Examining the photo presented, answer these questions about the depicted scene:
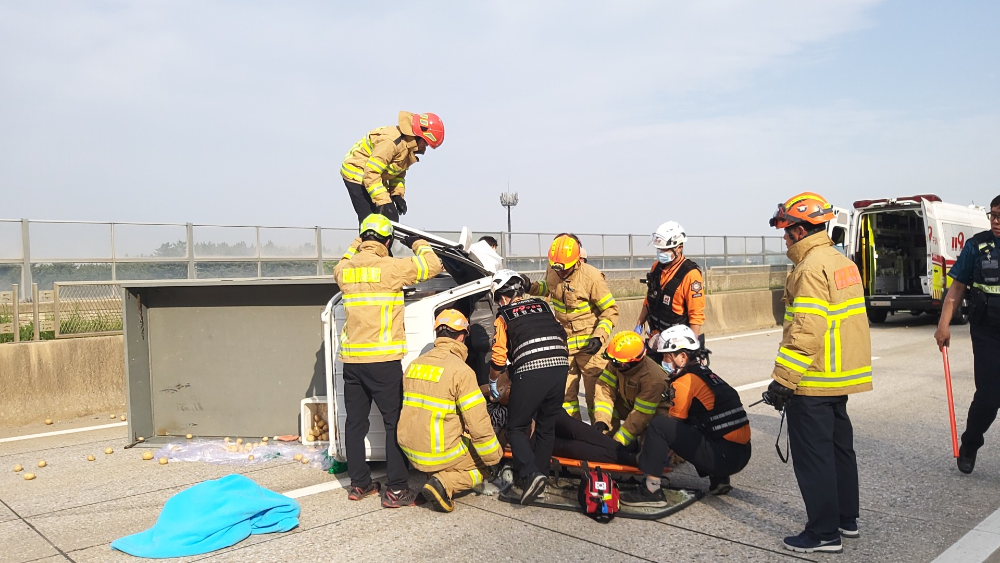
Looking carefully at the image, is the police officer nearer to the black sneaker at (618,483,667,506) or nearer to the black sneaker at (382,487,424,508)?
the black sneaker at (618,483,667,506)

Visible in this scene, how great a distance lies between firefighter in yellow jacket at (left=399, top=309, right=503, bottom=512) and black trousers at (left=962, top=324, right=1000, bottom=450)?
141 inches

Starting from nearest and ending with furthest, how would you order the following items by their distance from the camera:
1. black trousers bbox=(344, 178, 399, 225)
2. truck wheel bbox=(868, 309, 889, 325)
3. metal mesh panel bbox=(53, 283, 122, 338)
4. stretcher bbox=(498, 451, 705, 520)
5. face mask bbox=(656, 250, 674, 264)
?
stretcher bbox=(498, 451, 705, 520), face mask bbox=(656, 250, 674, 264), black trousers bbox=(344, 178, 399, 225), metal mesh panel bbox=(53, 283, 122, 338), truck wheel bbox=(868, 309, 889, 325)

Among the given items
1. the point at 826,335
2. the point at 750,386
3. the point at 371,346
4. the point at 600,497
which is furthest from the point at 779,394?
the point at 750,386

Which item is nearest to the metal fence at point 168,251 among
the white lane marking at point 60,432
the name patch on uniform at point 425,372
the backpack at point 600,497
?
the white lane marking at point 60,432

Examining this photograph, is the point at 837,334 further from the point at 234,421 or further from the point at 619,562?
the point at 234,421

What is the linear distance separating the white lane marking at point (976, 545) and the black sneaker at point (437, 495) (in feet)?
9.30

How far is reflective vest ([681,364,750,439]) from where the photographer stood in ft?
16.4

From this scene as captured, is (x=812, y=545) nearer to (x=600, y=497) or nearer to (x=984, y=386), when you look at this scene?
(x=600, y=497)

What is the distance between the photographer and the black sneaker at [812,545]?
4145 millimetres

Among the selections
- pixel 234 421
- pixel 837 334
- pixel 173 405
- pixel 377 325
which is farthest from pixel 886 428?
pixel 173 405

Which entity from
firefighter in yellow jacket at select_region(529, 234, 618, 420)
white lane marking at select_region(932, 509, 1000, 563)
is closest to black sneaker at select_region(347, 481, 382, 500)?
firefighter in yellow jacket at select_region(529, 234, 618, 420)

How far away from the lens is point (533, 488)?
A: 501 cm

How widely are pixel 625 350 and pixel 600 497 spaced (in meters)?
1.11

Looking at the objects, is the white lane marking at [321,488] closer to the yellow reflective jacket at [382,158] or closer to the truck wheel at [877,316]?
the yellow reflective jacket at [382,158]
